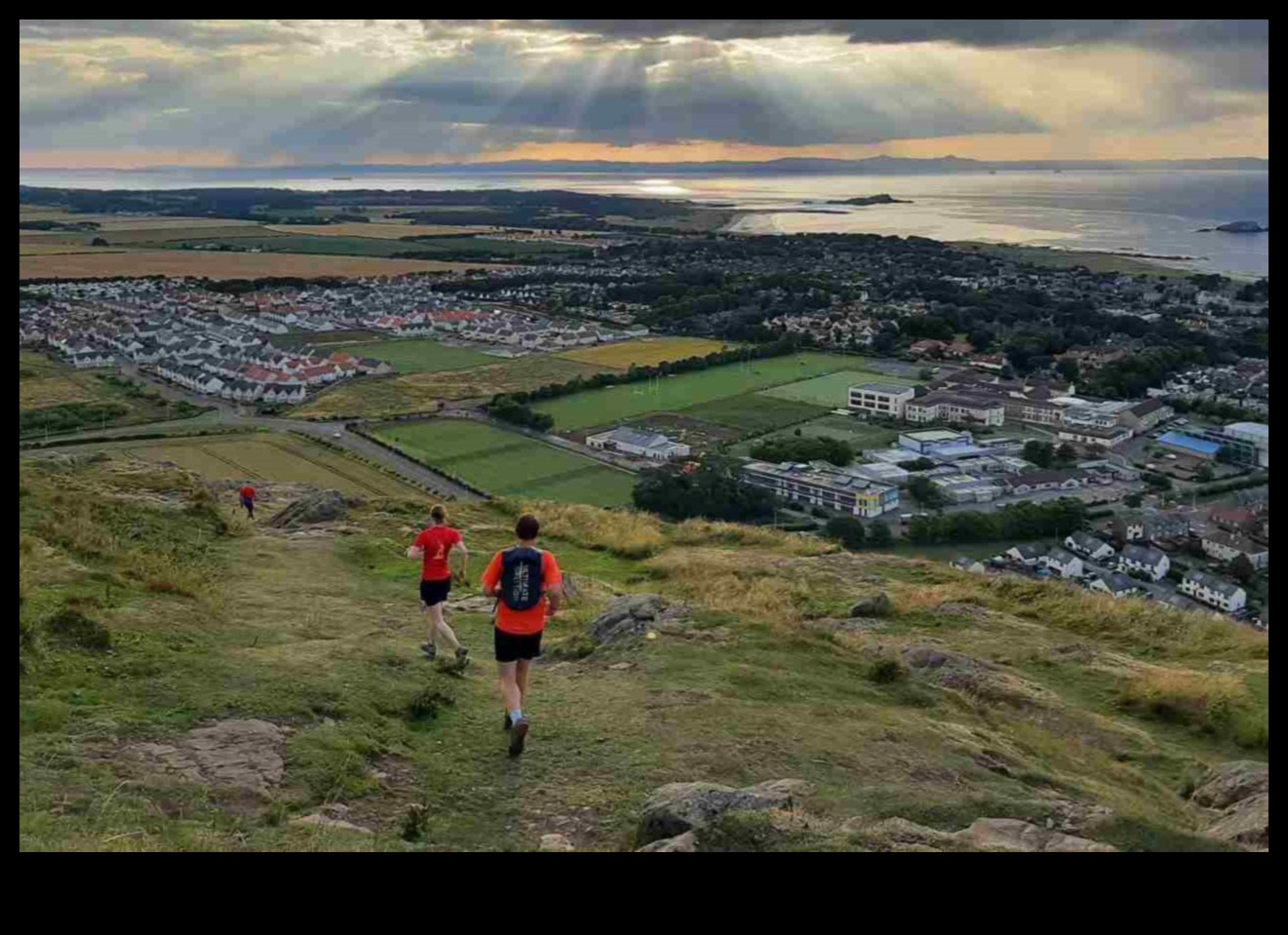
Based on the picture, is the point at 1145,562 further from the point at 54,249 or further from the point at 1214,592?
the point at 54,249

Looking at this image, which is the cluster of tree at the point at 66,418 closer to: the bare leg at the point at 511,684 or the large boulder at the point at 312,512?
the large boulder at the point at 312,512

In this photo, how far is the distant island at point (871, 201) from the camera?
43.2ft

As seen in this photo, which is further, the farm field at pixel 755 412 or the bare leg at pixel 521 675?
the farm field at pixel 755 412

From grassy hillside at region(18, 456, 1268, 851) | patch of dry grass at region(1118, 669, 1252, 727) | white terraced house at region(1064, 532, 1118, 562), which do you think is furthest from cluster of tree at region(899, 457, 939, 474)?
patch of dry grass at region(1118, 669, 1252, 727)

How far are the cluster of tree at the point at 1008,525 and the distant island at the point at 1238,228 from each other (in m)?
10.3

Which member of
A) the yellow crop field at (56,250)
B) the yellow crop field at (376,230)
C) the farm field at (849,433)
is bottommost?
the farm field at (849,433)

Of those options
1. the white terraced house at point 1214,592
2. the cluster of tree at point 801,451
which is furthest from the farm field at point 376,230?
the white terraced house at point 1214,592

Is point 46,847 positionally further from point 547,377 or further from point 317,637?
point 547,377

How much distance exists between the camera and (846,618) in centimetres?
1170

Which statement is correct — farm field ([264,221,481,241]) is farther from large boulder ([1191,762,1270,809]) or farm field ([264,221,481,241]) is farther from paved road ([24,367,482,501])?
large boulder ([1191,762,1270,809])

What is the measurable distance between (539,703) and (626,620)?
7.19 ft

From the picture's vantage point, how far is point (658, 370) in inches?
1393
